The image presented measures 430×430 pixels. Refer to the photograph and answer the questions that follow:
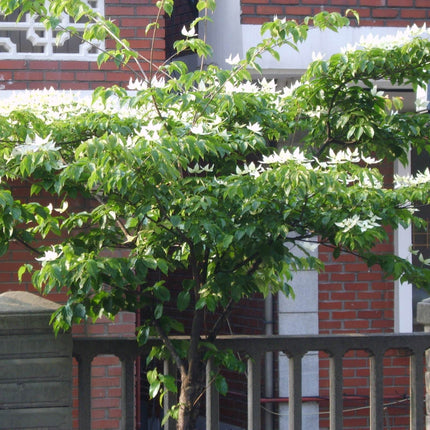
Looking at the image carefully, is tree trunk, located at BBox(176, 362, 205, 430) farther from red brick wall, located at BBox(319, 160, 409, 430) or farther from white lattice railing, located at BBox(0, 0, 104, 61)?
red brick wall, located at BBox(319, 160, 409, 430)

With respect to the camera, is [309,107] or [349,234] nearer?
[349,234]

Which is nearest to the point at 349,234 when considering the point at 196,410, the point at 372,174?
the point at 372,174

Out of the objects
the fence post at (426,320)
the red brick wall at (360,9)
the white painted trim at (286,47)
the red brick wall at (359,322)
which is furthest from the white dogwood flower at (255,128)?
the red brick wall at (359,322)

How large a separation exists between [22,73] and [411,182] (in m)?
4.45

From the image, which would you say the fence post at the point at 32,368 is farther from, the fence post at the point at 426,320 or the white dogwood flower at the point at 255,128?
the fence post at the point at 426,320

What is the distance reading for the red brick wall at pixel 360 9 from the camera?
7.98 metres

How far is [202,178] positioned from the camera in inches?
174

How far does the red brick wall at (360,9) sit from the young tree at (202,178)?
312 cm

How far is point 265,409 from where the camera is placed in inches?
343

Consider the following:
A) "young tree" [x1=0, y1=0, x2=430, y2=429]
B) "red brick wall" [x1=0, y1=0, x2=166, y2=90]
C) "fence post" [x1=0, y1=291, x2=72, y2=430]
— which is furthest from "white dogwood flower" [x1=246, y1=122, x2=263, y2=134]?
"red brick wall" [x1=0, y1=0, x2=166, y2=90]

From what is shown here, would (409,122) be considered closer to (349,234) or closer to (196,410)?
(349,234)

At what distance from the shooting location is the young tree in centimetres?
410

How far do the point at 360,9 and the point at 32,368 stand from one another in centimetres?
494

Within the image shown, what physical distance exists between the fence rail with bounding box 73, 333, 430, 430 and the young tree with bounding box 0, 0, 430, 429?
0.21 meters
